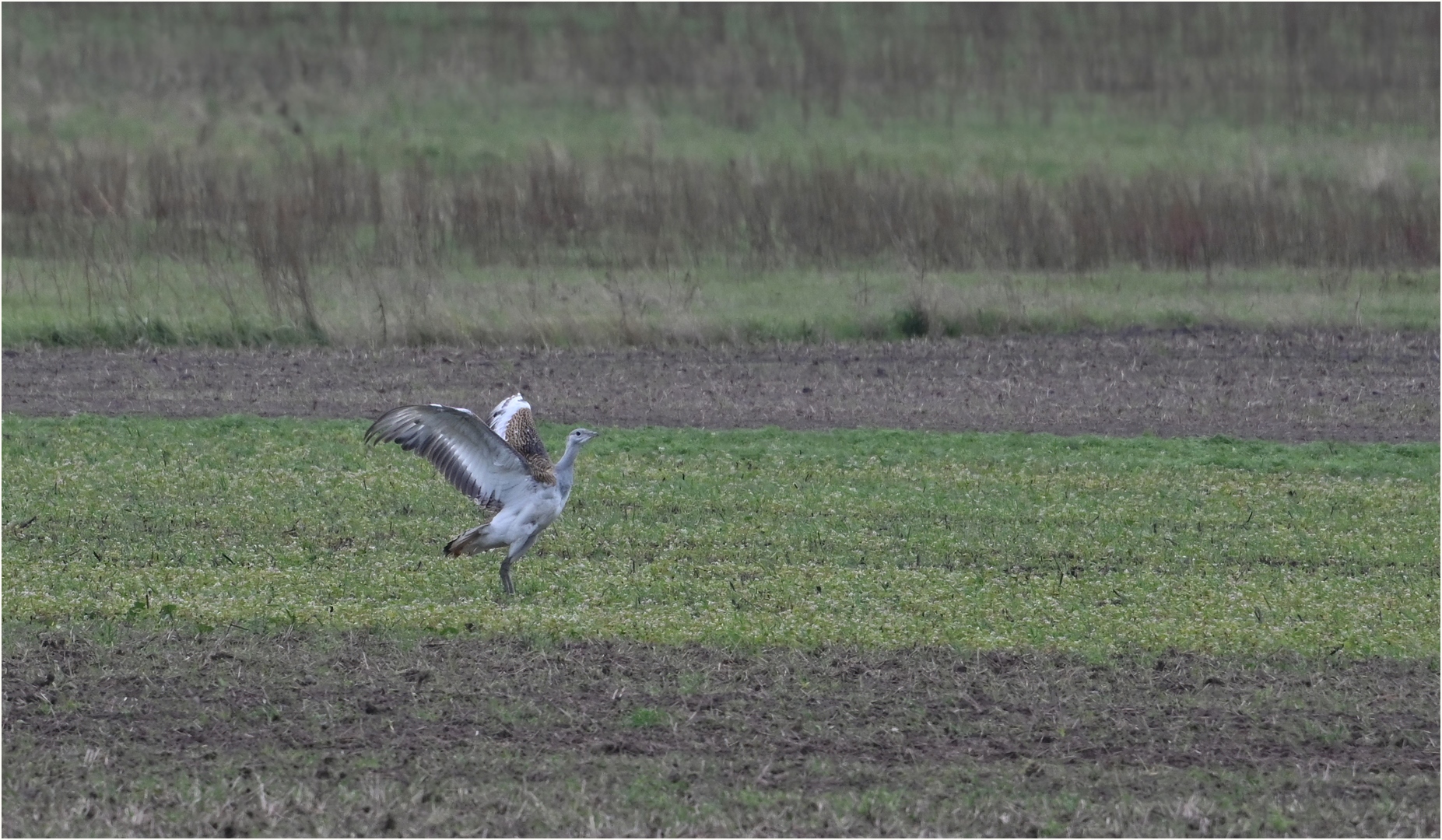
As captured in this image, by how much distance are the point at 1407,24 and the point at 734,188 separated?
21083 millimetres

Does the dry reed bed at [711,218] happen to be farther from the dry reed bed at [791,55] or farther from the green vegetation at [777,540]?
the green vegetation at [777,540]

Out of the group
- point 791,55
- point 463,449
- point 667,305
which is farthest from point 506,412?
point 791,55

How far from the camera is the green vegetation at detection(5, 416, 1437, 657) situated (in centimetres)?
1063

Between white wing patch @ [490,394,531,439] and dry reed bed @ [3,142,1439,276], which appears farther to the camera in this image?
dry reed bed @ [3,142,1439,276]

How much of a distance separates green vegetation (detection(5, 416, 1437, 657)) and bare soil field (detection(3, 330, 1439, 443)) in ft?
3.62

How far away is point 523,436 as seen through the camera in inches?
448

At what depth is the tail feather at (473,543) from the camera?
10914mm

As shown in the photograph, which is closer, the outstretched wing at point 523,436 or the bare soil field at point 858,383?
the outstretched wing at point 523,436

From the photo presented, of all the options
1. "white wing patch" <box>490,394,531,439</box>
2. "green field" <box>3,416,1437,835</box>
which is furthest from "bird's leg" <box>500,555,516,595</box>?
"white wing patch" <box>490,394,531,439</box>

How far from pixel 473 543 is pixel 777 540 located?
8.43 ft

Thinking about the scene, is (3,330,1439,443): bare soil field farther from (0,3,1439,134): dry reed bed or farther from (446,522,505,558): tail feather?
(0,3,1439,134): dry reed bed

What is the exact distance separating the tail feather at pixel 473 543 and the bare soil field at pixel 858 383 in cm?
663

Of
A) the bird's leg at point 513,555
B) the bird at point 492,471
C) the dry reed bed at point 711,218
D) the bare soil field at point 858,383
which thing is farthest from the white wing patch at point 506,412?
the dry reed bed at point 711,218

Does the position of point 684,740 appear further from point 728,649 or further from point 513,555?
point 513,555
